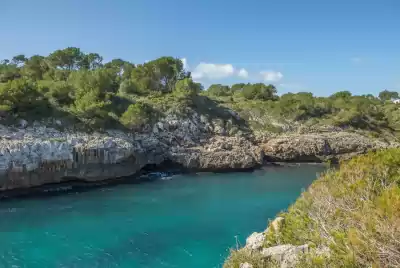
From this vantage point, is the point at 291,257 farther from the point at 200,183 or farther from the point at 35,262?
the point at 200,183

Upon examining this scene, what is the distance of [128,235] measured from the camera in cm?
2000

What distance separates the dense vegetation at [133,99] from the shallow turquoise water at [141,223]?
9585 millimetres

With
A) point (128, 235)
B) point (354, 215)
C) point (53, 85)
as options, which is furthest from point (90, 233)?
point (53, 85)

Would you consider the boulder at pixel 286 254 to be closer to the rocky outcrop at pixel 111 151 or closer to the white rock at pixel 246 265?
the white rock at pixel 246 265

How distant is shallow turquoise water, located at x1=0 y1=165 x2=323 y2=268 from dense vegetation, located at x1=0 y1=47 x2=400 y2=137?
9.58 m

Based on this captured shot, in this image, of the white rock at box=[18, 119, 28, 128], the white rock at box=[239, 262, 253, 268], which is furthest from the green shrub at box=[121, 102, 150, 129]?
the white rock at box=[239, 262, 253, 268]

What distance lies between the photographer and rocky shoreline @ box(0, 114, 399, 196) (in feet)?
91.7

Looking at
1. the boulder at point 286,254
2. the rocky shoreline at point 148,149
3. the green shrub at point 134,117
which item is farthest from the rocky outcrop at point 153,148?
the boulder at point 286,254

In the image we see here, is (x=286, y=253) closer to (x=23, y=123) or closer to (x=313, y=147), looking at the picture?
(x=23, y=123)

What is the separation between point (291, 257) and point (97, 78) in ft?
115

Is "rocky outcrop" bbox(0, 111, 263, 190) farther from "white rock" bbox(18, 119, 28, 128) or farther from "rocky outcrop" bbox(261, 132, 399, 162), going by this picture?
"rocky outcrop" bbox(261, 132, 399, 162)

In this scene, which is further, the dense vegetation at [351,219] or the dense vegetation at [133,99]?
the dense vegetation at [133,99]

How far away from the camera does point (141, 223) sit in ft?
72.5

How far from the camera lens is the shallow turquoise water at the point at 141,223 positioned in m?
17.1
